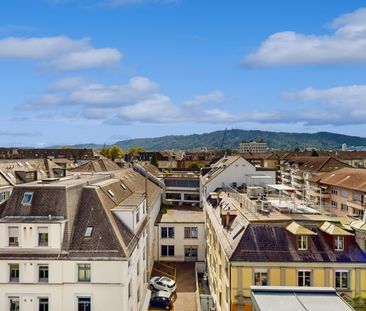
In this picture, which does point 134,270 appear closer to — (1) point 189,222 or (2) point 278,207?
(2) point 278,207

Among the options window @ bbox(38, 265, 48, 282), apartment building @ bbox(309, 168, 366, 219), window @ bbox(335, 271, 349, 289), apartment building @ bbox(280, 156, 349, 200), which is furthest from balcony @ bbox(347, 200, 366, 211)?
window @ bbox(38, 265, 48, 282)

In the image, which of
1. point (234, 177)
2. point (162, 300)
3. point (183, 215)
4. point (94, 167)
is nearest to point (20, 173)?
point (94, 167)

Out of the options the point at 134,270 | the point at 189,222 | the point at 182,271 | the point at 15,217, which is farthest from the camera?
the point at 189,222

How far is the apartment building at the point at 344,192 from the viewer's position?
70562mm

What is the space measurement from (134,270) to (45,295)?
7836mm

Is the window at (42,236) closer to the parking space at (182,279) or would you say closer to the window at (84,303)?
the window at (84,303)

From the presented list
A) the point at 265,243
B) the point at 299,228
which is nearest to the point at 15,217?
the point at 265,243

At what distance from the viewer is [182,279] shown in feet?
160

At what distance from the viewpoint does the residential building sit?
55.7 meters

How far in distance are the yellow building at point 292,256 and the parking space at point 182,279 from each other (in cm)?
925

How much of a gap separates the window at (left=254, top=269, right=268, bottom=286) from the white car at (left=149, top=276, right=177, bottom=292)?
16348mm

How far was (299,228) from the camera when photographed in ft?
101

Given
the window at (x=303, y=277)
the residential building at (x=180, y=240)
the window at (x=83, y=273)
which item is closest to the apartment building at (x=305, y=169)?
the residential building at (x=180, y=240)

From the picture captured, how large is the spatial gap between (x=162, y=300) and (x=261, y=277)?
1497cm
